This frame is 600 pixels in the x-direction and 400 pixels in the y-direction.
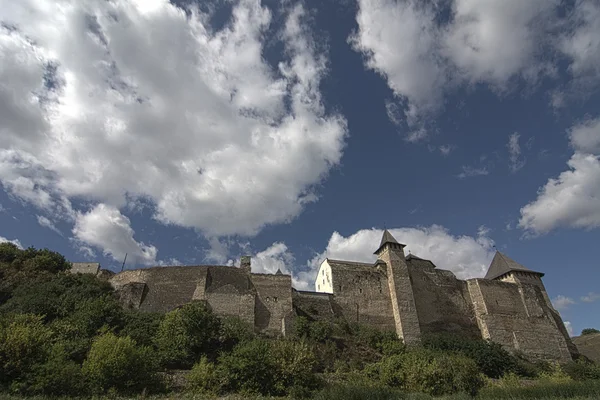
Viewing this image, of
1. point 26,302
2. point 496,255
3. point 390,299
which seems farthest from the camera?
point 496,255

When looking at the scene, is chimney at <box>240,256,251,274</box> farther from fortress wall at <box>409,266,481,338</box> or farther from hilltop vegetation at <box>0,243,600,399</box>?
fortress wall at <box>409,266,481,338</box>

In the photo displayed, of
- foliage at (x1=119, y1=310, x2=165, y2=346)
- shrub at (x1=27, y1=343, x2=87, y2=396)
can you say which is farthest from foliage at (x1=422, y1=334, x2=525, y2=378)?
shrub at (x1=27, y1=343, x2=87, y2=396)

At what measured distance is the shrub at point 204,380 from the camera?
1959 centimetres

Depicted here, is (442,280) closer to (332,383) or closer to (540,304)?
(540,304)

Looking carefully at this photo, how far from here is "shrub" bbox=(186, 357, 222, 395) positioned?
19594mm

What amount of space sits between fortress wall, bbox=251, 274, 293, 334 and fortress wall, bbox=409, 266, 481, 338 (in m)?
12.6

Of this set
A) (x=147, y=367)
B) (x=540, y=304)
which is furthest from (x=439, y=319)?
(x=147, y=367)

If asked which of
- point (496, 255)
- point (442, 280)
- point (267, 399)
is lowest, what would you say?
point (267, 399)

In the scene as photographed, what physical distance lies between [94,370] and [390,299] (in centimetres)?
2515

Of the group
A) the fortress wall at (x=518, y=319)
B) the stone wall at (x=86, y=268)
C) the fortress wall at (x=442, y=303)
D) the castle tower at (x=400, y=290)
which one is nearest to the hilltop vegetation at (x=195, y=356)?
the castle tower at (x=400, y=290)

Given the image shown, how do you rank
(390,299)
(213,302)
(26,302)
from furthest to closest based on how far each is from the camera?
(390,299), (213,302), (26,302)

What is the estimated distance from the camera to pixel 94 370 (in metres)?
18.2

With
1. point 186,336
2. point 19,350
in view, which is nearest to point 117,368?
point 19,350

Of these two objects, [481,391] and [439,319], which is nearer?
[481,391]
